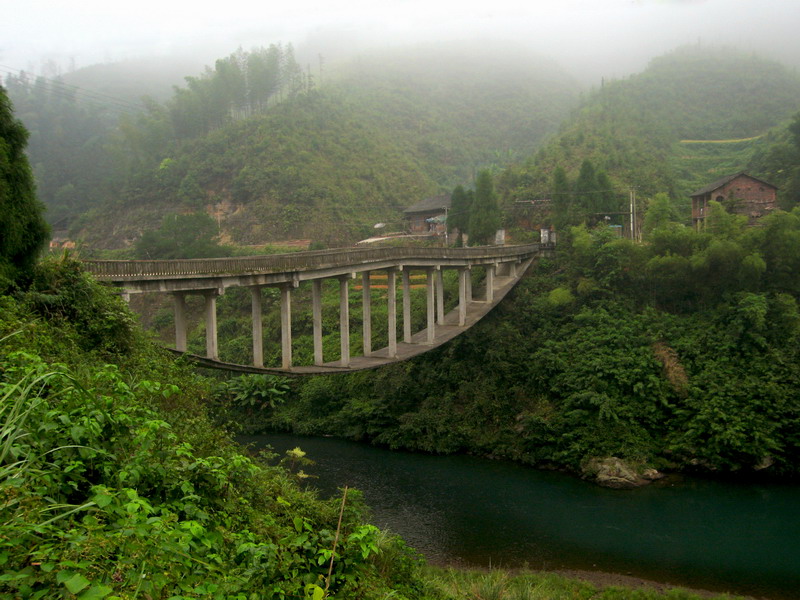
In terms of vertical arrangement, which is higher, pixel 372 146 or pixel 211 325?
pixel 372 146

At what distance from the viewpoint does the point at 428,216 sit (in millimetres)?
47562

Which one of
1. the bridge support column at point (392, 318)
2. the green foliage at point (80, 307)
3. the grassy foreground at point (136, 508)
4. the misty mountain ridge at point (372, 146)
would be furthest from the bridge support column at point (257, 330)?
the misty mountain ridge at point (372, 146)

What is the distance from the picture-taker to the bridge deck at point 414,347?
18438 mm

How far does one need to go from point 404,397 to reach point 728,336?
14.4m

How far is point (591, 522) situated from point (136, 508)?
Answer: 17.6 m

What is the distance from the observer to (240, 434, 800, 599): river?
1645 centimetres

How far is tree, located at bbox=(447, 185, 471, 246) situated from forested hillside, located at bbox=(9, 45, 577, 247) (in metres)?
10.8

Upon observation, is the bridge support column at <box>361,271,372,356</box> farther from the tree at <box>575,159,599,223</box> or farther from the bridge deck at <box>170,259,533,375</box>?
the tree at <box>575,159,599,223</box>

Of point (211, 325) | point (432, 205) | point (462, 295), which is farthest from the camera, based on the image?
point (432, 205)

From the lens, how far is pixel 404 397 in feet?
93.9

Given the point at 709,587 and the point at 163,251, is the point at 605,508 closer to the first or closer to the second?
the point at 709,587

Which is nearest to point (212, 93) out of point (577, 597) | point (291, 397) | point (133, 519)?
A: point (291, 397)

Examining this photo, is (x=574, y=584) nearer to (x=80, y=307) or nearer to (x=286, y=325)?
(x=286, y=325)

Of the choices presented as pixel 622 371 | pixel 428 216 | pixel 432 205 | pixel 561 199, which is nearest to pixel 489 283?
pixel 622 371
